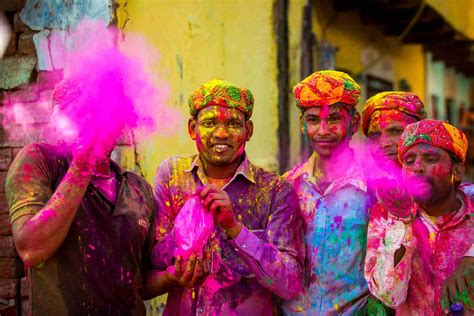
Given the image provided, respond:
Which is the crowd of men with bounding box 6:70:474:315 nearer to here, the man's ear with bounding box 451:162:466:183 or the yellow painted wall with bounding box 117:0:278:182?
the man's ear with bounding box 451:162:466:183

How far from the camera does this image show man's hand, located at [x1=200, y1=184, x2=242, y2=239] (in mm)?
2342

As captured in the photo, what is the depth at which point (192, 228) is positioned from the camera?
236cm

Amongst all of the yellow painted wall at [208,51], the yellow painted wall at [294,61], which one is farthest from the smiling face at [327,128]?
the yellow painted wall at [294,61]

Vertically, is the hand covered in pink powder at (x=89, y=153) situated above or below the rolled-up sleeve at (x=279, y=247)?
above

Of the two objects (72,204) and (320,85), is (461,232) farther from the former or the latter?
(72,204)

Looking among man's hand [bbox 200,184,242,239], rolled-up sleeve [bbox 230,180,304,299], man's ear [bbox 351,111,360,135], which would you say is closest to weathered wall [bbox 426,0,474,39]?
man's ear [bbox 351,111,360,135]

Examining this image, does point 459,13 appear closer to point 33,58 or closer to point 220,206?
point 33,58

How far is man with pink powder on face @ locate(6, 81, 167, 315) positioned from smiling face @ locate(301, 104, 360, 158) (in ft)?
3.26

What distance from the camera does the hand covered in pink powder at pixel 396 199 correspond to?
247 centimetres

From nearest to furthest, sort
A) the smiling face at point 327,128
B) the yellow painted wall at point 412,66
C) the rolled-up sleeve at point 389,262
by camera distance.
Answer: the rolled-up sleeve at point 389,262
the smiling face at point 327,128
the yellow painted wall at point 412,66

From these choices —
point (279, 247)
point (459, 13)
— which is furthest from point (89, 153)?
point (459, 13)

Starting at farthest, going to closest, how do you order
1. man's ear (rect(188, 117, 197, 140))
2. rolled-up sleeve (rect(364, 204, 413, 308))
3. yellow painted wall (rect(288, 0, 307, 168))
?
1. yellow painted wall (rect(288, 0, 307, 168))
2. man's ear (rect(188, 117, 197, 140))
3. rolled-up sleeve (rect(364, 204, 413, 308))

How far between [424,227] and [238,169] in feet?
2.85

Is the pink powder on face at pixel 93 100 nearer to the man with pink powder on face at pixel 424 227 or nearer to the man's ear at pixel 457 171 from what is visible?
the man with pink powder on face at pixel 424 227
